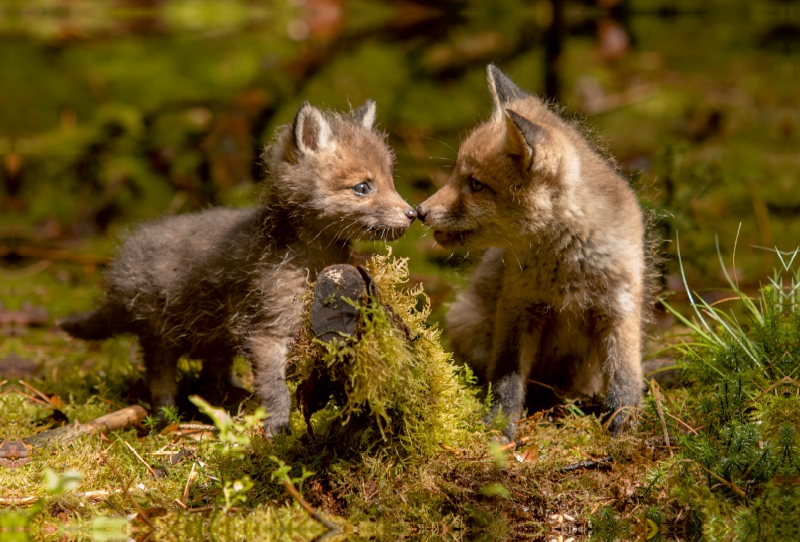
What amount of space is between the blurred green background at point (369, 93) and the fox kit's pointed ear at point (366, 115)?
2370 millimetres

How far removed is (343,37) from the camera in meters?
11.8

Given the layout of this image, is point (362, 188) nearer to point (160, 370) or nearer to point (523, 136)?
point (523, 136)

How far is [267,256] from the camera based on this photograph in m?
4.48

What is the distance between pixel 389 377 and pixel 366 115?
7.53 feet

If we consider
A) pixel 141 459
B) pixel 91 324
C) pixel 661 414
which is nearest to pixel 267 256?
pixel 141 459

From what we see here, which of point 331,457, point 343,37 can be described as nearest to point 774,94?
point 343,37

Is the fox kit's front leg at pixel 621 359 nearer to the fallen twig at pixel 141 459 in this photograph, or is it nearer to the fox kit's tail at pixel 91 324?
the fallen twig at pixel 141 459

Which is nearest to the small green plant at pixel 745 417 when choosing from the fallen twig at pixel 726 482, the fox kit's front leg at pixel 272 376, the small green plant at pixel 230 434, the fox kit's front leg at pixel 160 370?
the fallen twig at pixel 726 482

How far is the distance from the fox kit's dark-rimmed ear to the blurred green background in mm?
2369

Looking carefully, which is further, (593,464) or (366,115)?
(366,115)

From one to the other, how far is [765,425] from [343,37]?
972 cm

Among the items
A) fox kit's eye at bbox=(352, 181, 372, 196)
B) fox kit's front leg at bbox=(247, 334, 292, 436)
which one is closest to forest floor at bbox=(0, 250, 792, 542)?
fox kit's front leg at bbox=(247, 334, 292, 436)

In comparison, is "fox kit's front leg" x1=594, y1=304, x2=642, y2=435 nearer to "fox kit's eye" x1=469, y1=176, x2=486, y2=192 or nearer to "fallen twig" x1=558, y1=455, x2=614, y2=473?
"fallen twig" x1=558, y1=455, x2=614, y2=473

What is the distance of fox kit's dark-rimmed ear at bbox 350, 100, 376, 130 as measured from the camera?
16.2 ft
